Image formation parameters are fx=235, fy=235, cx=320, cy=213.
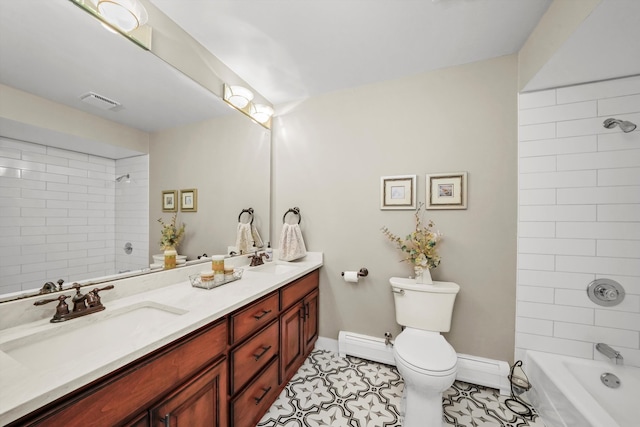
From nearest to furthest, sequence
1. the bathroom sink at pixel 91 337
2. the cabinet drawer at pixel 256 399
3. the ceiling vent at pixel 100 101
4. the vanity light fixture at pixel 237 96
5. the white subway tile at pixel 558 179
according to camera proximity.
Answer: the bathroom sink at pixel 91 337, the ceiling vent at pixel 100 101, the cabinet drawer at pixel 256 399, the white subway tile at pixel 558 179, the vanity light fixture at pixel 237 96

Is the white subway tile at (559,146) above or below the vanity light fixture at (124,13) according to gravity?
below

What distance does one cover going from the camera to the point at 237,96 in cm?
178

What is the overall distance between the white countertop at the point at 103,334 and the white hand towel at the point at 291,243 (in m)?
0.53

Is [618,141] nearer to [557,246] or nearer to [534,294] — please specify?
[557,246]

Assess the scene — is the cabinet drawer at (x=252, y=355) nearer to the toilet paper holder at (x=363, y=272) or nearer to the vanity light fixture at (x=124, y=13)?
the toilet paper holder at (x=363, y=272)

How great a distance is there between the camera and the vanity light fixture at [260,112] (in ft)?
6.51

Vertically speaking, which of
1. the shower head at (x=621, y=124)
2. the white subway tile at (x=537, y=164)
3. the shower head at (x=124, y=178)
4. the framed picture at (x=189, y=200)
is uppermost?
the shower head at (x=621, y=124)

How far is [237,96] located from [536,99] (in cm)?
209

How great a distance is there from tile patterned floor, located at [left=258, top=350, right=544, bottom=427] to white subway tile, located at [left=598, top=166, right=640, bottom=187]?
1.49 metres

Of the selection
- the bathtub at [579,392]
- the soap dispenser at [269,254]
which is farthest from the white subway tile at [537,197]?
the soap dispenser at [269,254]

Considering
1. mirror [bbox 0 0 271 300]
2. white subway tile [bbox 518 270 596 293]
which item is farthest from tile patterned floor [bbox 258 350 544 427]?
mirror [bbox 0 0 271 300]

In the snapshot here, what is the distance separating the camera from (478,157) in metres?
1.67

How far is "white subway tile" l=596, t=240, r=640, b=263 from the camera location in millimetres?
1406

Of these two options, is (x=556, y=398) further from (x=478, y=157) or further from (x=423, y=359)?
(x=478, y=157)
